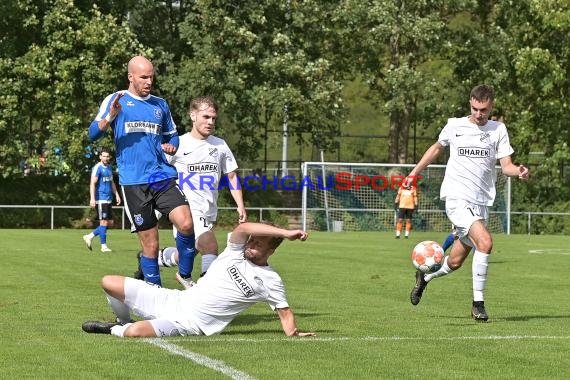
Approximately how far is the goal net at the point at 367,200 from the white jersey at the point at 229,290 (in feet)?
99.4

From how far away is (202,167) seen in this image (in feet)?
39.8

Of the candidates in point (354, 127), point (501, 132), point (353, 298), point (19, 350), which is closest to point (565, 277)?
point (353, 298)

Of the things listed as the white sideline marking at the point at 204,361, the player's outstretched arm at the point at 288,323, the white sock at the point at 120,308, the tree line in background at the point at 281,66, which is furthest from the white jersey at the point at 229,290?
the tree line in background at the point at 281,66

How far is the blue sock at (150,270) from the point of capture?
408 inches

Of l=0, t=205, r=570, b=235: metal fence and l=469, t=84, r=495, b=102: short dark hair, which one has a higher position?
l=469, t=84, r=495, b=102: short dark hair

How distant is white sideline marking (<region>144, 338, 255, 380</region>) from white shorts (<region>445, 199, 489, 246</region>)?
3827 millimetres

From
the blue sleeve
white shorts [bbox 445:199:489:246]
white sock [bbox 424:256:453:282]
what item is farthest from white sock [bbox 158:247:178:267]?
white shorts [bbox 445:199:489:246]

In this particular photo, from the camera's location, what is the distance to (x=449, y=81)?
44.4 m

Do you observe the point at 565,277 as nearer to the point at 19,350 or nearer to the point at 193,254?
the point at 193,254

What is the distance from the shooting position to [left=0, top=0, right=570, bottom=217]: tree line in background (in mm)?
38656

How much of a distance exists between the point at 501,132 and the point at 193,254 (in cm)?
327

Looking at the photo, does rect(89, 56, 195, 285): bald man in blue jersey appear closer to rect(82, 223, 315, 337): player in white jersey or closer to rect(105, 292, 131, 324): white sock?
rect(105, 292, 131, 324): white sock

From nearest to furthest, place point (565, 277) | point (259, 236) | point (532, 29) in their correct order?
point (259, 236) → point (565, 277) → point (532, 29)

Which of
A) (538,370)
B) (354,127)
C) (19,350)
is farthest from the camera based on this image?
(354,127)
